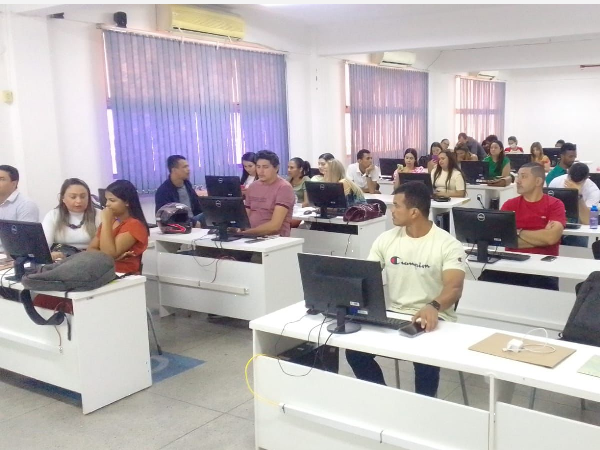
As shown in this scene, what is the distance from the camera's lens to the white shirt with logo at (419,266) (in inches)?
105

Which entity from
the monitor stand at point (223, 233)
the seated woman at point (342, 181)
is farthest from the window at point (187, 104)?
the monitor stand at point (223, 233)

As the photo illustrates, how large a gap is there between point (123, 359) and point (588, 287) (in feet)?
7.70

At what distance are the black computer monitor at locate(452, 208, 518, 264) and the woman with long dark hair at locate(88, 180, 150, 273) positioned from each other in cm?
193

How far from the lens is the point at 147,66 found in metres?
6.59

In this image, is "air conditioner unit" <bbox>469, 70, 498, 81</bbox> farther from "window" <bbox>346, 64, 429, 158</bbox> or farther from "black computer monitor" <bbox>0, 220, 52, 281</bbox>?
"black computer monitor" <bbox>0, 220, 52, 281</bbox>

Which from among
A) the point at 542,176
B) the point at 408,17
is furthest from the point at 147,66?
the point at 542,176

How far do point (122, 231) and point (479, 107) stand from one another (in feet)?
42.3

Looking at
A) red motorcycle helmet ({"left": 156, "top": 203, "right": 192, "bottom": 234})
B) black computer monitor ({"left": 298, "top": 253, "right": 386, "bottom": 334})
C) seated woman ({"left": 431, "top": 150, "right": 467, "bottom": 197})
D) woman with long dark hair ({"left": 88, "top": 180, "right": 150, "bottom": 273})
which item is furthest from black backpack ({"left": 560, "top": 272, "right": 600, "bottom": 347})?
seated woman ({"left": 431, "top": 150, "right": 467, "bottom": 197})

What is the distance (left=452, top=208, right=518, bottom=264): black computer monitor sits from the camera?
11.3 feet

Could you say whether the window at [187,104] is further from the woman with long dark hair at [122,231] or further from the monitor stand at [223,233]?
the woman with long dark hair at [122,231]

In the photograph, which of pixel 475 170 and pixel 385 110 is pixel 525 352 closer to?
pixel 475 170

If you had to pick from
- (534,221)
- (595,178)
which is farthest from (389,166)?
(534,221)

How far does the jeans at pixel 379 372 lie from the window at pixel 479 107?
11.7m

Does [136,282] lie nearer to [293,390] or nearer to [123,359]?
[123,359]
